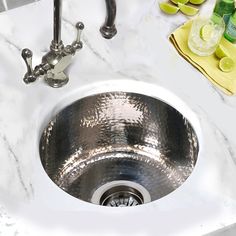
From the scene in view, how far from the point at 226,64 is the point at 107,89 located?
25 centimetres

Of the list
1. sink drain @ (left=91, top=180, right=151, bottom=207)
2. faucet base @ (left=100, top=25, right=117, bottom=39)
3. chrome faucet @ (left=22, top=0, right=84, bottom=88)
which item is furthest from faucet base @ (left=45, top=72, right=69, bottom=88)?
sink drain @ (left=91, top=180, right=151, bottom=207)

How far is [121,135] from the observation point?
1252 millimetres

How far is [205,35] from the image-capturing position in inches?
46.5

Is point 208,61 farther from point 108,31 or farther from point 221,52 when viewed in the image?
point 108,31

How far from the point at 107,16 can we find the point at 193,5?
0.21 metres

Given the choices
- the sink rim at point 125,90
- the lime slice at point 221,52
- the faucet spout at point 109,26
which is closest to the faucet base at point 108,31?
the faucet spout at point 109,26

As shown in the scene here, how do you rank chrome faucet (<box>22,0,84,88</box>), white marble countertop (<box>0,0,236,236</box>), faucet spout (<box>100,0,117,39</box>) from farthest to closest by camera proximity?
faucet spout (<box>100,0,117,39</box>) < chrome faucet (<box>22,0,84,88</box>) < white marble countertop (<box>0,0,236,236</box>)

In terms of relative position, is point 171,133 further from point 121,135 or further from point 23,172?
point 23,172

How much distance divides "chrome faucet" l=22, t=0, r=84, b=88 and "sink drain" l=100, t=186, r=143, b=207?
0.26m

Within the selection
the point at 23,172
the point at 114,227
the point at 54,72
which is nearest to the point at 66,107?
the point at 54,72

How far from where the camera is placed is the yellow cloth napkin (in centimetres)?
113

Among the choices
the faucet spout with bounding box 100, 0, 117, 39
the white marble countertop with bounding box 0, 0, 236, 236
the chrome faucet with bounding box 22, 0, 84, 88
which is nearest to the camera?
the white marble countertop with bounding box 0, 0, 236, 236

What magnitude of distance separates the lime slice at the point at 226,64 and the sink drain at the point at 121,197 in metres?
0.31

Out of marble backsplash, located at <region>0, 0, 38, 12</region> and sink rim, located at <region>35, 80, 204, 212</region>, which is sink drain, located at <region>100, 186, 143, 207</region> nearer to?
sink rim, located at <region>35, 80, 204, 212</region>
